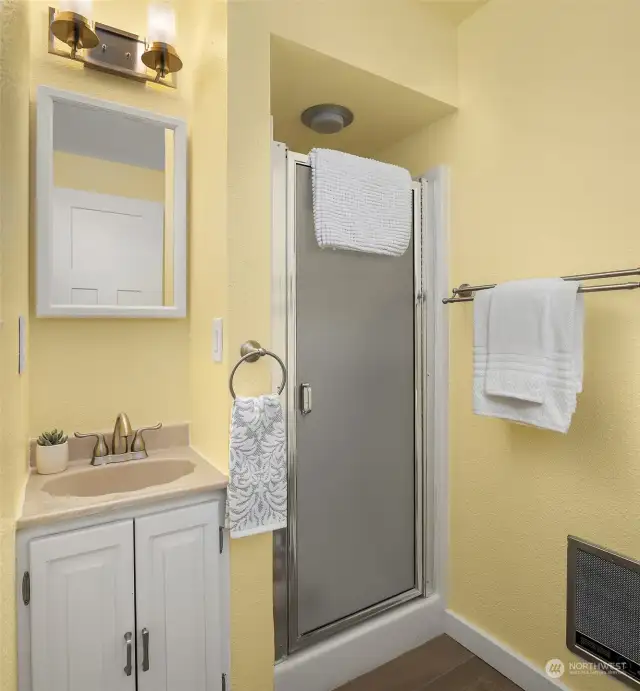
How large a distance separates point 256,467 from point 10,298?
0.76 m

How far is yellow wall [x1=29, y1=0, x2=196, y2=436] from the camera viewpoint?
1.56 meters

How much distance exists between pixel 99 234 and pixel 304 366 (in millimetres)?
843

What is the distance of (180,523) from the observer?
1324 millimetres

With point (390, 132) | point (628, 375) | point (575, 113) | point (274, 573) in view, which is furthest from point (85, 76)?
point (628, 375)

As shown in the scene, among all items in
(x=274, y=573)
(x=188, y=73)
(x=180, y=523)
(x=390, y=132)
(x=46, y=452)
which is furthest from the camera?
(x=390, y=132)

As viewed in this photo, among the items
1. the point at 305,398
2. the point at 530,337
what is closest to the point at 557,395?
the point at 530,337

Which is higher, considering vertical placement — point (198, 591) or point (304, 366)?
point (304, 366)

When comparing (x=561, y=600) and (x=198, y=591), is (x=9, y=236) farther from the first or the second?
(x=561, y=600)

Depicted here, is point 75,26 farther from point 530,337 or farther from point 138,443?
point 530,337

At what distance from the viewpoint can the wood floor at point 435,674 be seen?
1.66m

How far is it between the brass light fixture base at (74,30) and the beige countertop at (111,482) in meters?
1.36

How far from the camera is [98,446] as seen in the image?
5.23 ft

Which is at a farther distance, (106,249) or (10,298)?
(106,249)

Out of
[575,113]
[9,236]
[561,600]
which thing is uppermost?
[575,113]
